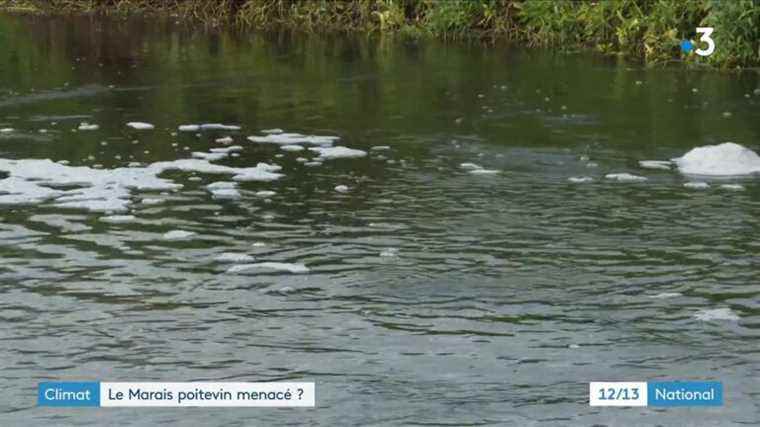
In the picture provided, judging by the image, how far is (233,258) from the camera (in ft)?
29.2

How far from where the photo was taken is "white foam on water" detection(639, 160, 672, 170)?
1212 centimetres

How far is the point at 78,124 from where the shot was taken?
Result: 14.5 metres

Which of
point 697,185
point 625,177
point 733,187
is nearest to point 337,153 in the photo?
point 625,177

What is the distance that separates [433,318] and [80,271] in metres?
2.17

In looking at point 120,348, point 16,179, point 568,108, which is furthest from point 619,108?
point 120,348

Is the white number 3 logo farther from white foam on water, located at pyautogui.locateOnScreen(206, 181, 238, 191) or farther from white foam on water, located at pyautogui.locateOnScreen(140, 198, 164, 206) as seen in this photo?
white foam on water, located at pyautogui.locateOnScreen(140, 198, 164, 206)

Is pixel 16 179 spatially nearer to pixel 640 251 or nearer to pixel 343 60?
pixel 640 251

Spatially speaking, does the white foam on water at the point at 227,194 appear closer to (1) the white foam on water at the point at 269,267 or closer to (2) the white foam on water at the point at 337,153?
(2) the white foam on water at the point at 337,153

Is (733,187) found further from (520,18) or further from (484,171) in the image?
(520,18)

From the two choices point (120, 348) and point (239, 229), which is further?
point (239, 229)

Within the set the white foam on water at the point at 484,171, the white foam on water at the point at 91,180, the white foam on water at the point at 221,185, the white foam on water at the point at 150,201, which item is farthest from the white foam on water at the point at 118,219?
the white foam on water at the point at 484,171

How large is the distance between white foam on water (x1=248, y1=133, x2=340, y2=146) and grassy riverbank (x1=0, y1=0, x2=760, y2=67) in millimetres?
7476
